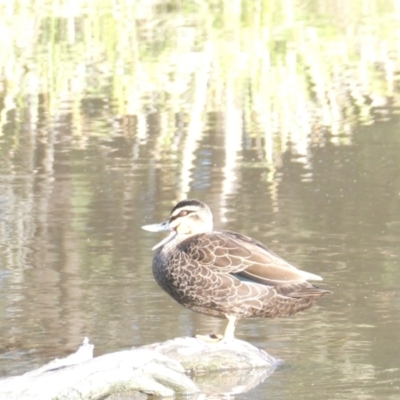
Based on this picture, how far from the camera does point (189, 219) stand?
25.5ft

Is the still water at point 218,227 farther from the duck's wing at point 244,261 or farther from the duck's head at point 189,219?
the duck's head at point 189,219

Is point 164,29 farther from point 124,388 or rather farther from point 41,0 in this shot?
point 124,388

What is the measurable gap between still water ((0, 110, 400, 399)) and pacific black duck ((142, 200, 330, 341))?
0.28 m

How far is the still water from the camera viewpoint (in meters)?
7.29

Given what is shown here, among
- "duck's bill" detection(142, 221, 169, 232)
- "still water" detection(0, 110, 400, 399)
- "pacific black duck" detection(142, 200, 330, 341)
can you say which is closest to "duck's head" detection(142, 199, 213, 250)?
"duck's bill" detection(142, 221, 169, 232)

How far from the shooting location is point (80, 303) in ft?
A: 27.1

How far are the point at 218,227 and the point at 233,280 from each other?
285 cm

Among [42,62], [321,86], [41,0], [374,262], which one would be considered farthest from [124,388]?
[41,0]

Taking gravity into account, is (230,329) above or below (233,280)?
below

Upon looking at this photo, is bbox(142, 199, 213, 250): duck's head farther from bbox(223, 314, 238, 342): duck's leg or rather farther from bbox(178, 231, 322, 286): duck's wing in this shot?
bbox(223, 314, 238, 342): duck's leg

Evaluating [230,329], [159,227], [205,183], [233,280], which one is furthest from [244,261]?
[205,183]

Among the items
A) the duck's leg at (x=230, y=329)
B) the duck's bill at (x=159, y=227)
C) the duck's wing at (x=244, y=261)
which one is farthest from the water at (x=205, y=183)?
the duck's bill at (x=159, y=227)

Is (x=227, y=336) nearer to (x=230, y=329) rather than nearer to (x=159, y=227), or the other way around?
(x=230, y=329)

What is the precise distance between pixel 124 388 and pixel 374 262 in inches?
124
